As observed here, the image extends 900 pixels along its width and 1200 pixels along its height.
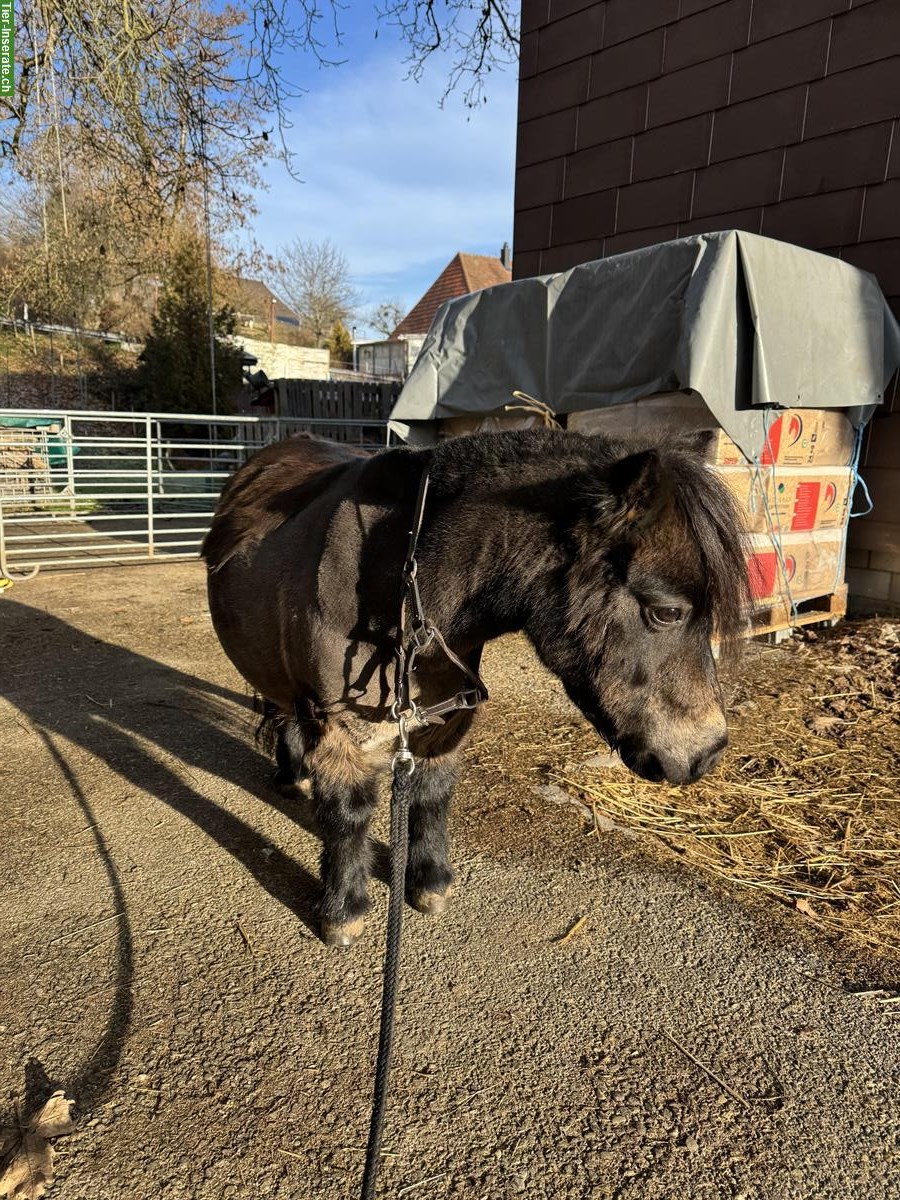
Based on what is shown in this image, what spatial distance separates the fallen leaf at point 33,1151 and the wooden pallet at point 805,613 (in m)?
4.51

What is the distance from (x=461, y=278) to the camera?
30.1 metres

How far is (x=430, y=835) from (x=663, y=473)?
62.4 inches

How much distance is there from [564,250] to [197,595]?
5.42 m

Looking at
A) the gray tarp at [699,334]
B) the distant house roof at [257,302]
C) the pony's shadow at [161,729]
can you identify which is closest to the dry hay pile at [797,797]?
the pony's shadow at [161,729]

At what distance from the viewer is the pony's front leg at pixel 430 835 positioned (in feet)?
7.98

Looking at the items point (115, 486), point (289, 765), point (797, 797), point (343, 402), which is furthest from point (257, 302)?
point (797, 797)

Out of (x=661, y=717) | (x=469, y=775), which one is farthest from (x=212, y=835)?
(x=661, y=717)

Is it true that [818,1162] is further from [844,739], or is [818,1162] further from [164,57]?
[164,57]

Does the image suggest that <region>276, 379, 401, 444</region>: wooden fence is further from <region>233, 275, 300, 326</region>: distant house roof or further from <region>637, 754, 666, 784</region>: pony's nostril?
<region>233, 275, 300, 326</region>: distant house roof

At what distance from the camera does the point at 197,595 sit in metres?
6.97

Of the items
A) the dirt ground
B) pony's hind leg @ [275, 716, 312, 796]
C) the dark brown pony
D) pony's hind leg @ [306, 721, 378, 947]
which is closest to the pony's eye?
the dark brown pony

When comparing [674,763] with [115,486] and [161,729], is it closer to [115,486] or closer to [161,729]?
[161,729]

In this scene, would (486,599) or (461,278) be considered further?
(461,278)

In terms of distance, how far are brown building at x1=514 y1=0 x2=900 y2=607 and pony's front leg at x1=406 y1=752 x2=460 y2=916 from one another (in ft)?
15.7
